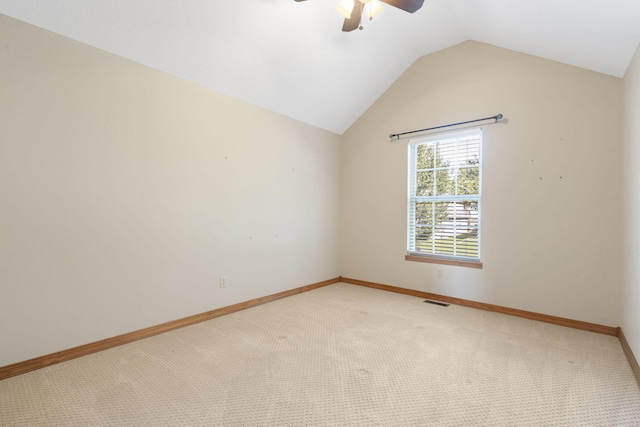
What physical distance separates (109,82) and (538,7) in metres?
3.28

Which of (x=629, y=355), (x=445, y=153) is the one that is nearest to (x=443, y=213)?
(x=445, y=153)

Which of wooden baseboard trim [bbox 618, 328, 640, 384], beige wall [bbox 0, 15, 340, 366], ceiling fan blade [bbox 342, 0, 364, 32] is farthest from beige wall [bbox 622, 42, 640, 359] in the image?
beige wall [bbox 0, 15, 340, 366]

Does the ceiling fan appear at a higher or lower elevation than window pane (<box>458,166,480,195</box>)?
higher

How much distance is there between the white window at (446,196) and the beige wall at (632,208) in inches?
47.6

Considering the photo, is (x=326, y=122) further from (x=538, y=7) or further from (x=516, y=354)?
(x=516, y=354)

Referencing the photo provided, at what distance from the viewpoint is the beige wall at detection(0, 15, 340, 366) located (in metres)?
2.02

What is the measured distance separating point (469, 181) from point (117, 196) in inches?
140

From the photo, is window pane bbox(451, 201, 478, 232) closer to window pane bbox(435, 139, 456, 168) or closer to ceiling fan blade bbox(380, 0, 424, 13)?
window pane bbox(435, 139, 456, 168)

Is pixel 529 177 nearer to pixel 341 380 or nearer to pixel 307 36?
pixel 307 36

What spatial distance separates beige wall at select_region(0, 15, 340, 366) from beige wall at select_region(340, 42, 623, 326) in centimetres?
181

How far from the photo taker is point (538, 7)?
7.45 ft

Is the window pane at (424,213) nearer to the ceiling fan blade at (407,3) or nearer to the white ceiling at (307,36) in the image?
the white ceiling at (307,36)

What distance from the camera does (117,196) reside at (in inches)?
96.6

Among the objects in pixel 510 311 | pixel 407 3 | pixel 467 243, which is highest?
pixel 407 3
